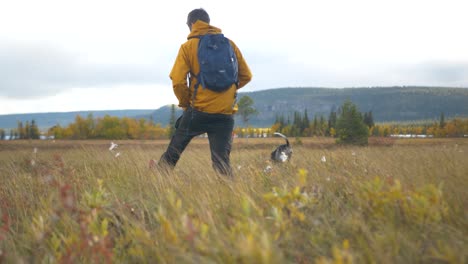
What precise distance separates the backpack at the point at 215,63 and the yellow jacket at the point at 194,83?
0.09 metres

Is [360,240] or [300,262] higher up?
[360,240]

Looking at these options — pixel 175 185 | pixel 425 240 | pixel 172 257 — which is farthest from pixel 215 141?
pixel 425 240

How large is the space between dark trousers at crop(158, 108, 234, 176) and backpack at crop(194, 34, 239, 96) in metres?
0.44

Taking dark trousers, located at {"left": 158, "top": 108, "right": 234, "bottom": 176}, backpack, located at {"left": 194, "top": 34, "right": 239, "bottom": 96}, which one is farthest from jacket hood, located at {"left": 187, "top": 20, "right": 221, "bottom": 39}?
dark trousers, located at {"left": 158, "top": 108, "right": 234, "bottom": 176}

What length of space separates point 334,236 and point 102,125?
107m

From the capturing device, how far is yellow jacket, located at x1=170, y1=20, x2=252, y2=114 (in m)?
→ 4.63

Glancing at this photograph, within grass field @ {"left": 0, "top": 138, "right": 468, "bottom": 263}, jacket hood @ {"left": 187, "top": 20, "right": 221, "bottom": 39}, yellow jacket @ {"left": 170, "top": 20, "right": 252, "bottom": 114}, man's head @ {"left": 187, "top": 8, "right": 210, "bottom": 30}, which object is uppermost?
man's head @ {"left": 187, "top": 8, "right": 210, "bottom": 30}

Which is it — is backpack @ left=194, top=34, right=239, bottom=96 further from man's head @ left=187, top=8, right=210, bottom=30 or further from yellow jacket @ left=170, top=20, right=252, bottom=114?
man's head @ left=187, top=8, right=210, bottom=30

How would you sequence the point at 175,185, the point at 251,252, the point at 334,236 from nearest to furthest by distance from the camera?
1. the point at 251,252
2. the point at 334,236
3. the point at 175,185

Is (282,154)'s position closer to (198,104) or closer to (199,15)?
(198,104)

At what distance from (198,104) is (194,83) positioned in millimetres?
287

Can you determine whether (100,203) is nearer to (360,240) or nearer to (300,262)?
(300,262)

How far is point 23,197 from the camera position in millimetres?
4020

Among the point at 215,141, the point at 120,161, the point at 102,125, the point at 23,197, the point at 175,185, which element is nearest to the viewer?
the point at 175,185
